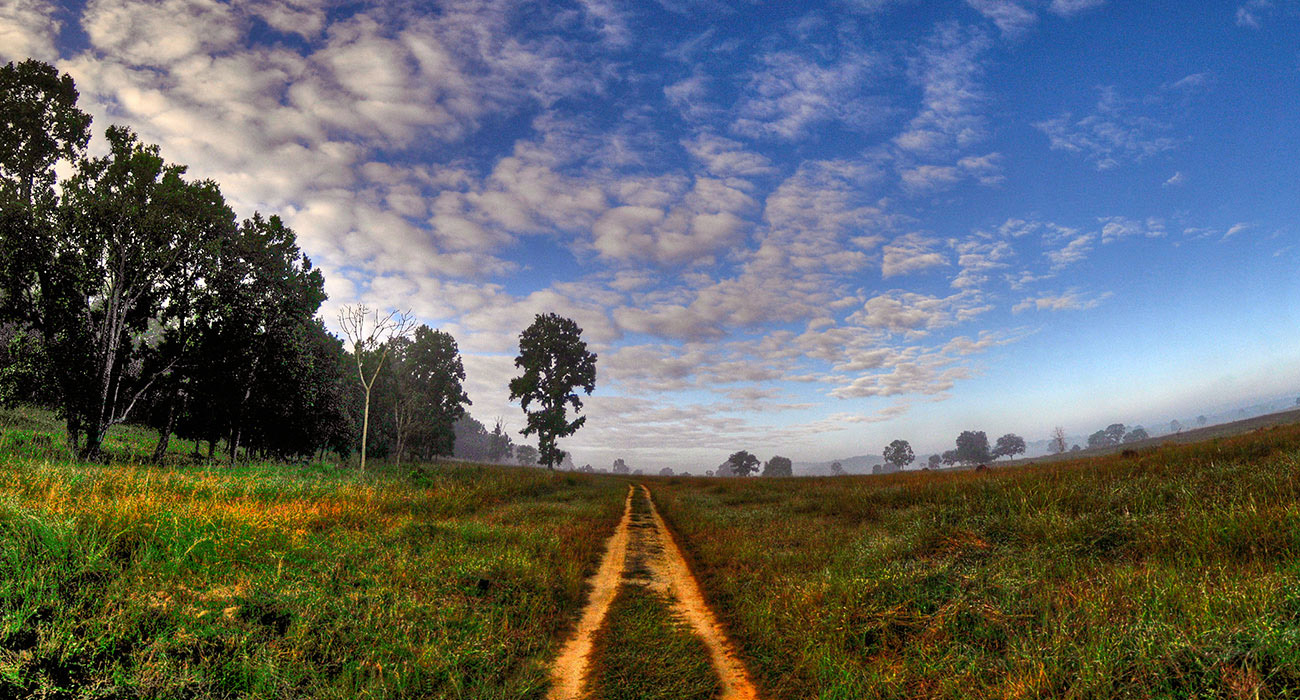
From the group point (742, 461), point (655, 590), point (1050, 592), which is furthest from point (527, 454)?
point (1050, 592)

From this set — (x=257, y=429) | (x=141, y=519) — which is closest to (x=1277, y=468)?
(x=141, y=519)

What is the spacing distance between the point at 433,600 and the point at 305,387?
2909 cm

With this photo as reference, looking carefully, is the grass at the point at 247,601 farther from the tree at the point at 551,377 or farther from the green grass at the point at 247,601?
the tree at the point at 551,377

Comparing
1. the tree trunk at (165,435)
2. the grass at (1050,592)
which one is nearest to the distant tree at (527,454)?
the tree trunk at (165,435)

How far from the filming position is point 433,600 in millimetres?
6969

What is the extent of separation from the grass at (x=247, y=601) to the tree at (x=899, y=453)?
576 ft

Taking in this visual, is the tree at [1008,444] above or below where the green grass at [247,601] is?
below

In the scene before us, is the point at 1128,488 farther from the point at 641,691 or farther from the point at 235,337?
the point at 235,337

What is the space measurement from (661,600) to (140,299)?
30.1m

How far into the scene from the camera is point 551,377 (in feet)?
165

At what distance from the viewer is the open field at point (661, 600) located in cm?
417

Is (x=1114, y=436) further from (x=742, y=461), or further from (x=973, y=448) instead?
(x=742, y=461)

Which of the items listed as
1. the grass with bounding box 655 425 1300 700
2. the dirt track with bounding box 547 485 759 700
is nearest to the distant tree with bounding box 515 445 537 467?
the dirt track with bounding box 547 485 759 700

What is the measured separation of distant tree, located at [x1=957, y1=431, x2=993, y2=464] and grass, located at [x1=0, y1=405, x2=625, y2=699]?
6906 inches
